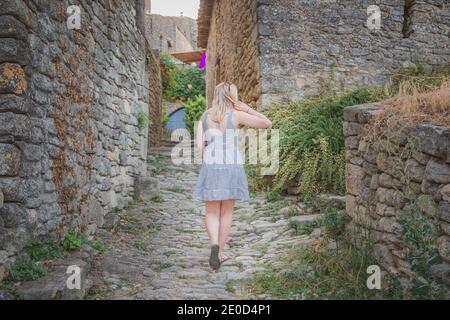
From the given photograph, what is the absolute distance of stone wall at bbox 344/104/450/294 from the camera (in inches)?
91.7

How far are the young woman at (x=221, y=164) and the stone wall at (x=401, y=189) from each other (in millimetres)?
866

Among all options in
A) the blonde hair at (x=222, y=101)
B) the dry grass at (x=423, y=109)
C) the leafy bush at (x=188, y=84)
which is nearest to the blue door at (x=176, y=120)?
the leafy bush at (x=188, y=84)

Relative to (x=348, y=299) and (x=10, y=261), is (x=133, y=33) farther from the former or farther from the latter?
(x=348, y=299)

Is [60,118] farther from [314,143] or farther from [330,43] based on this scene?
[330,43]

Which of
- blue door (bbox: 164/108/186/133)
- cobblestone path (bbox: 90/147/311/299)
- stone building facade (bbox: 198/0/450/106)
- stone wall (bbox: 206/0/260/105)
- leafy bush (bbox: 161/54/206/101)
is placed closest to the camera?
Answer: cobblestone path (bbox: 90/147/311/299)

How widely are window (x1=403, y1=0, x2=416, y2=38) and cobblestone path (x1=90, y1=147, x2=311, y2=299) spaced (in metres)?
3.91

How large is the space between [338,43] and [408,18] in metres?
1.46

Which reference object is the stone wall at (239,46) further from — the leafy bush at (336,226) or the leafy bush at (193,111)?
the leafy bush at (193,111)

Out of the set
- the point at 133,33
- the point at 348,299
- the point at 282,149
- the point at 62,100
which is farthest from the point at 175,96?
the point at 348,299

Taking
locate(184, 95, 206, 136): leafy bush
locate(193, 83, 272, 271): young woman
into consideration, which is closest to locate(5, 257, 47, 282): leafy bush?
locate(193, 83, 272, 271): young woman

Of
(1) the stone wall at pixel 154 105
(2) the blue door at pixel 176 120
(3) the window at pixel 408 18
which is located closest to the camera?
(3) the window at pixel 408 18

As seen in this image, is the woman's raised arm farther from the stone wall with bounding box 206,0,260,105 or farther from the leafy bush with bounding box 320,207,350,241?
the stone wall with bounding box 206,0,260,105

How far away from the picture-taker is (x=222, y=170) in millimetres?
3551

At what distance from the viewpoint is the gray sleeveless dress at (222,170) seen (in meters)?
3.54
